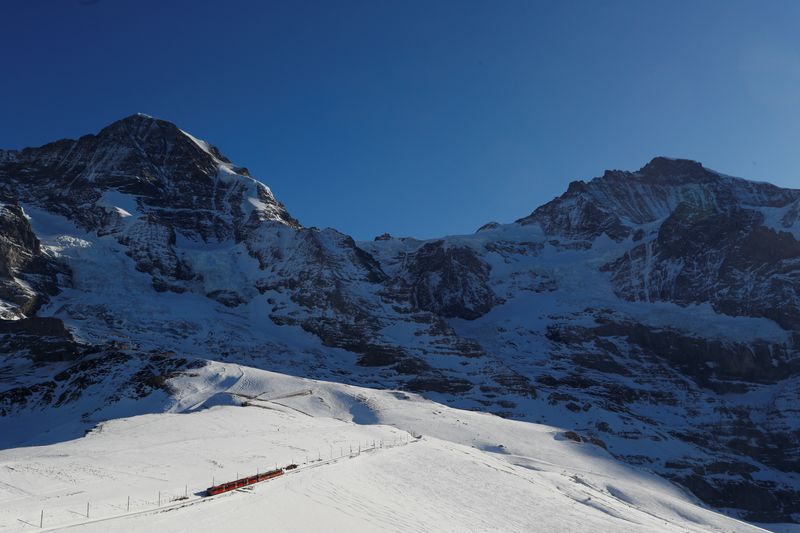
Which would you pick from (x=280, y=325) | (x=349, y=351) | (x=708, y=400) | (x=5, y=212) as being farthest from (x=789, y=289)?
(x=5, y=212)

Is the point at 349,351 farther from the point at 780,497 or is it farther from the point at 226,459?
the point at 226,459

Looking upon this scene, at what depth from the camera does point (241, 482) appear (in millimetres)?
42844

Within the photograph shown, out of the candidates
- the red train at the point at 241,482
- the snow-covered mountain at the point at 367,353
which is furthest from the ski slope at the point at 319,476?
the snow-covered mountain at the point at 367,353

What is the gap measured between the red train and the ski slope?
1175mm

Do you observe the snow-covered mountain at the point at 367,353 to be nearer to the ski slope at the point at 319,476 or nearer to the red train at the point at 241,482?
the ski slope at the point at 319,476

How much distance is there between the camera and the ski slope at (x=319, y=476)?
3425cm

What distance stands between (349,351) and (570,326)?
234ft

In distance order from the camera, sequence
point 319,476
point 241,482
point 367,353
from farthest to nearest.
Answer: point 367,353 < point 319,476 < point 241,482

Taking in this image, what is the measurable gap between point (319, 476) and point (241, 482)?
6.00 metres

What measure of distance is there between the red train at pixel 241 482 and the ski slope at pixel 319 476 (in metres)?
1.18

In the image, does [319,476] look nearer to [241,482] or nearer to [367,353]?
[241,482]

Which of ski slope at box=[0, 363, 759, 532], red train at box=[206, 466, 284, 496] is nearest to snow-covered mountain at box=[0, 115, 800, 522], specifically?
ski slope at box=[0, 363, 759, 532]

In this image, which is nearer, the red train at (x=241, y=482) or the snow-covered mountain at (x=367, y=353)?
the red train at (x=241, y=482)

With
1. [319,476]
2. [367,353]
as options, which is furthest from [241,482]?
[367,353]
